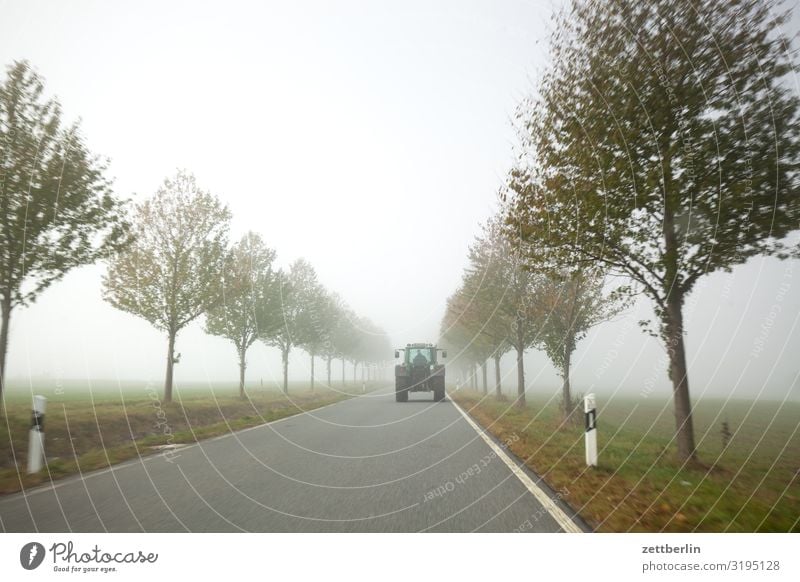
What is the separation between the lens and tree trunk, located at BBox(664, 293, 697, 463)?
6.33 metres

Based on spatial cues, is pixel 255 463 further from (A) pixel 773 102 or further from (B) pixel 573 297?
(B) pixel 573 297

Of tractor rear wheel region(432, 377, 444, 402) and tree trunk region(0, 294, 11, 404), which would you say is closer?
tree trunk region(0, 294, 11, 404)

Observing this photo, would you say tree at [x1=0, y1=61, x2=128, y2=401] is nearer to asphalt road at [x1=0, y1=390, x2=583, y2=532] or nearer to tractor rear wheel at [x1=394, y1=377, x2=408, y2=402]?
asphalt road at [x1=0, y1=390, x2=583, y2=532]

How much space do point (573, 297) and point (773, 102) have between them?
1005 centimetres

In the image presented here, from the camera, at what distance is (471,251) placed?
19.2 metres

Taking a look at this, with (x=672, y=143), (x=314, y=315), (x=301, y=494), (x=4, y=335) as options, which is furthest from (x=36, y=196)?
(x=314, y=315)

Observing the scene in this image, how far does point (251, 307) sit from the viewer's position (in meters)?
21.6

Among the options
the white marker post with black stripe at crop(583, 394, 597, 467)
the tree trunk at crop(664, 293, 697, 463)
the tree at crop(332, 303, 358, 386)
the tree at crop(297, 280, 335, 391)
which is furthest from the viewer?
the tree at crop(332, 303, 358, 386)

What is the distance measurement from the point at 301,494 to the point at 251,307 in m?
18.2

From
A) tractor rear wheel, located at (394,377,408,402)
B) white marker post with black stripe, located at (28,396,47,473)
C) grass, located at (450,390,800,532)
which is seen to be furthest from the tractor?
white marker post with black stripe, located at (28,396,47,473)

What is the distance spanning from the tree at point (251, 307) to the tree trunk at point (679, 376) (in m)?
16.4

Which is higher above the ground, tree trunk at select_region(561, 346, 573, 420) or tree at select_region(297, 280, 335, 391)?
tree at select_region(297, 280, 335, 391)

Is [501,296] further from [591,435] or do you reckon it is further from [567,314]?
[591,435]

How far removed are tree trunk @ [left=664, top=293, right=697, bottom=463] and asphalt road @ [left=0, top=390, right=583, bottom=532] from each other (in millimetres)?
2474
